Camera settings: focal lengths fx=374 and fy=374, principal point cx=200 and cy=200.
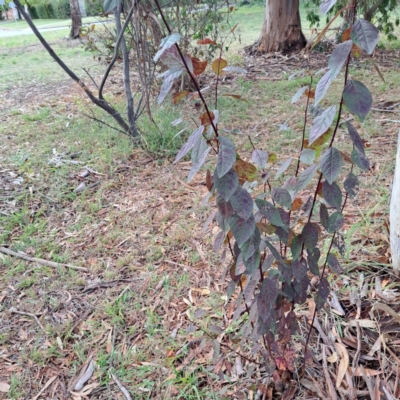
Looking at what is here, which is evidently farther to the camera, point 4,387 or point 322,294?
point 4,387

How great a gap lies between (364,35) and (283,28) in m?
6.12

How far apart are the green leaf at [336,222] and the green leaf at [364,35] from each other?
1.37ft

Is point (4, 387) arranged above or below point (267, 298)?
below

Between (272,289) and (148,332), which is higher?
(272,289)

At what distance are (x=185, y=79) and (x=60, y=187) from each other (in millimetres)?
2041

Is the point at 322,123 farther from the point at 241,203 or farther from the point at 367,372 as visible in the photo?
the point at 367,372

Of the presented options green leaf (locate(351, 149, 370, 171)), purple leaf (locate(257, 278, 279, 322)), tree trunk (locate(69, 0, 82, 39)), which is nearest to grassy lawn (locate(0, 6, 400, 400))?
purple leaf (locate(257, 278, 279, 322))

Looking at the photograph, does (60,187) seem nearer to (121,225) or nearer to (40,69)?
(121,225)

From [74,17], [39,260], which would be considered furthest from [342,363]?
[74,17]

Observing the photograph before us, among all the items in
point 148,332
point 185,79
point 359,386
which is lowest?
point 148,332

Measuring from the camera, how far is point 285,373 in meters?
1.18

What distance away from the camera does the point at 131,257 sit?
208 centimetres

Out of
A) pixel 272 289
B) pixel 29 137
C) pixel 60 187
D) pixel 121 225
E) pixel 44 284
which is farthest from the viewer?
pixel 29 137

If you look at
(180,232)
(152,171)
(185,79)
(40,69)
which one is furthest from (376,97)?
(40,69)
